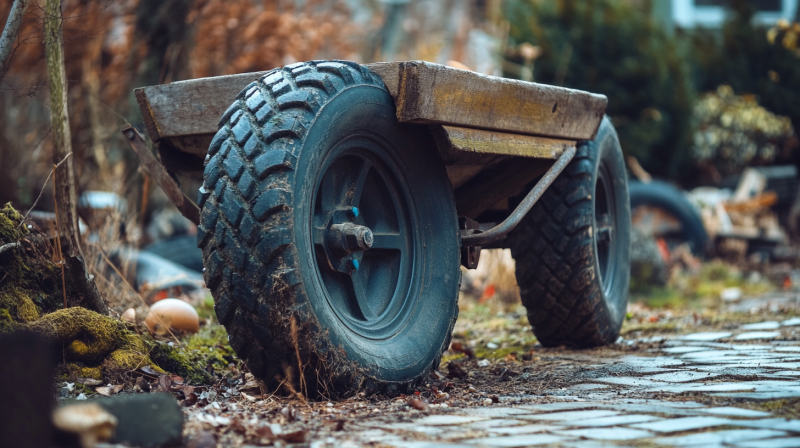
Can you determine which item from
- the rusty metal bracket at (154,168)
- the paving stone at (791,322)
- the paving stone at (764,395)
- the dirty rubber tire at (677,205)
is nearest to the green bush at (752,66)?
the dirty rubber tire at (677,205)

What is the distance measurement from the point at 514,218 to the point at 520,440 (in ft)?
4.61

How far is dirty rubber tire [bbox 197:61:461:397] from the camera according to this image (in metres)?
2.35

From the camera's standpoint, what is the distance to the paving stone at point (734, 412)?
2.21 meters

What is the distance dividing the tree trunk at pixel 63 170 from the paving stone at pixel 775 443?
7.59 ft

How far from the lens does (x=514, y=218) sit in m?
3.26

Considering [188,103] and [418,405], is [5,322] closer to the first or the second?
[188,103]

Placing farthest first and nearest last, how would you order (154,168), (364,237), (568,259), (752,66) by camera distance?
(752,66) < (568,259) < (154,168) < (364,237)

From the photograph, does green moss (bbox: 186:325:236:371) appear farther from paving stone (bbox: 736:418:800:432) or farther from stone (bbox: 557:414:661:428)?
paving stone (bbox: 736:418:800:432)

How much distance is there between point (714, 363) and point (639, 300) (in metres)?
3.84

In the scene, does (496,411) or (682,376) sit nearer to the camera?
(496,411)

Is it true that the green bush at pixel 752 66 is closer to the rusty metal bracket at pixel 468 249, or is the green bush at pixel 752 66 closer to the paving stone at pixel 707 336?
the paving stone at pixel 707 336

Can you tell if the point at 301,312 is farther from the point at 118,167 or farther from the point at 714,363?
the point at 118,167

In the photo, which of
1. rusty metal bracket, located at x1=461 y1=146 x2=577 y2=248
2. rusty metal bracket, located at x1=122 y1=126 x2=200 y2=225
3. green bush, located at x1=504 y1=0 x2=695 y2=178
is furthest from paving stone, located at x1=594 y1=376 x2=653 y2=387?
green bush, located at x1=504 y1=0 x2=695 y2=178

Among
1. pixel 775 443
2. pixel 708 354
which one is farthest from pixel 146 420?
pixel 708 354
